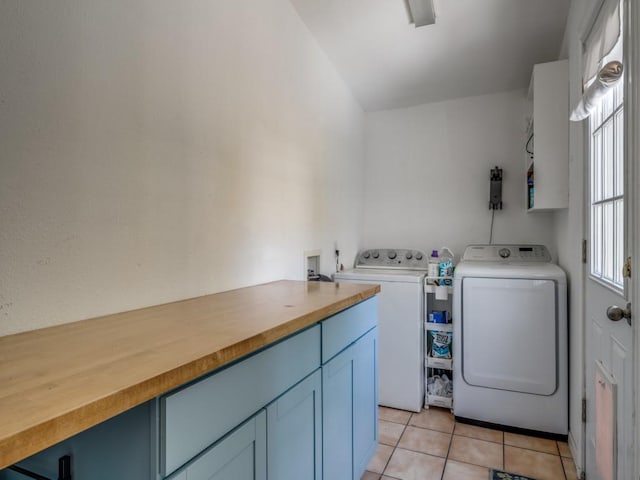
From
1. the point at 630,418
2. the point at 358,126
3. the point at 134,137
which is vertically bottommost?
the point at 630,418

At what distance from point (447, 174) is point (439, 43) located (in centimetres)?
116

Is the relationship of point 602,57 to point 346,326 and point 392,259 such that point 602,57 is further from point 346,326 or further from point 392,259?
point 392,259

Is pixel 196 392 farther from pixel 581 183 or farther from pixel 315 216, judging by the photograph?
pixel 581 183

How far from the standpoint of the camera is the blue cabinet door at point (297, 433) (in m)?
1.04

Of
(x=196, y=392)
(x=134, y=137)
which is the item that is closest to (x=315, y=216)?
(x=134, y=137)

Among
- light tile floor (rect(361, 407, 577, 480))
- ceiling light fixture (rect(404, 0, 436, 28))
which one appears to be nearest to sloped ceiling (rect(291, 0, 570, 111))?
ceiling light fixture (rect(404, 0, 436, 28))

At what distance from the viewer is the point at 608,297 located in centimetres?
136

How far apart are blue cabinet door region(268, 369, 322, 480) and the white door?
950 mm

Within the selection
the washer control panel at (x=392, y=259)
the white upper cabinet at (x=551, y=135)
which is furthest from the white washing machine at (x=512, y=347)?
the washer control panel at (x=392, y=259)

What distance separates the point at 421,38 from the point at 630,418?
219 cm

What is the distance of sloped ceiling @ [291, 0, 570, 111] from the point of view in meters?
2.07

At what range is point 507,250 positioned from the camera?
2877 millimetres

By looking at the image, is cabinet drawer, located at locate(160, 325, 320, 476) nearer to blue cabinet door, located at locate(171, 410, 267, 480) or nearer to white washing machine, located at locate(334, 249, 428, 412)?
blue cabinet door, located at locate(171, 410, 267, 480)

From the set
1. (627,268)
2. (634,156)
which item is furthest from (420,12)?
(627,268)
